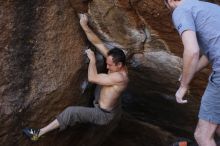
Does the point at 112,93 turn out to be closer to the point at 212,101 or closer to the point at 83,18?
the point at 83,18

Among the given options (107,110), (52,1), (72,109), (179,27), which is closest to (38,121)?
(72,109)

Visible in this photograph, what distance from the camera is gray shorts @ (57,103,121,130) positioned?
536cm

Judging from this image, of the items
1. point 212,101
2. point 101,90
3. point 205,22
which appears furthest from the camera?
point 101,90

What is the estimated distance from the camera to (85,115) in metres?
5.52

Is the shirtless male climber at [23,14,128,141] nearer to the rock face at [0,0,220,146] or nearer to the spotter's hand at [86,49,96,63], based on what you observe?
the spotter's hand at [86,49,96,63]

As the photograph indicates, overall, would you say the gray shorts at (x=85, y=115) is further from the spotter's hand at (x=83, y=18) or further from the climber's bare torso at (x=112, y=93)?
the spotter's hand at (x=83, y=18)

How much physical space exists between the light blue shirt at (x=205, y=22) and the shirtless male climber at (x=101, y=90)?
1272mm

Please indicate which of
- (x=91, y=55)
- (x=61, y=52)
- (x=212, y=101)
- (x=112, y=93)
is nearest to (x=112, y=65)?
(x=91, y=55)

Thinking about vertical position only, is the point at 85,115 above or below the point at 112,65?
below

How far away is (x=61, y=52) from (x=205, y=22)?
67.6 inches

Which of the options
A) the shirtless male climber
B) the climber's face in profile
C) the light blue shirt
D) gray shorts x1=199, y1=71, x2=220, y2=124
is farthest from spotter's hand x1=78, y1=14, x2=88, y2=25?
gray shorts x1=199, y1=71, x2=220, y2=124

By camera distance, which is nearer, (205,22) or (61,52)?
(205,22)

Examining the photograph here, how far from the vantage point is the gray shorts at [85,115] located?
17.6 ft

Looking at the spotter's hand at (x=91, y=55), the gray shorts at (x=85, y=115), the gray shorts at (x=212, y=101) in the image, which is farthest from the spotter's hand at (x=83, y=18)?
the gray shorts at (x=212, y=101)
